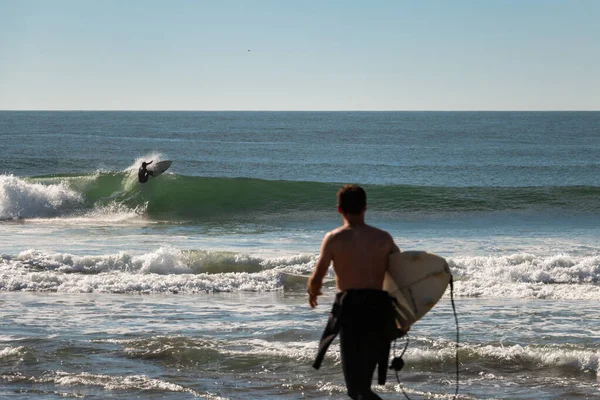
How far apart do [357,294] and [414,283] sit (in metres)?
0.48

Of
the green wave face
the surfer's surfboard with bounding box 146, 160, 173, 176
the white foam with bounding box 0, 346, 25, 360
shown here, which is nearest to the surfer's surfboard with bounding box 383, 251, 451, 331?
the white foam with bounding box 0, 346, 25, 360

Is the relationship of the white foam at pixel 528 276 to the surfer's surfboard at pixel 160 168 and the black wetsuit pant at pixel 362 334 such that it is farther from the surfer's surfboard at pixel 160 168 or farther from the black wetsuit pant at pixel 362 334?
the surfer's surfboard at pixel 160 168

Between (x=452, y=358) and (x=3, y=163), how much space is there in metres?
39.4

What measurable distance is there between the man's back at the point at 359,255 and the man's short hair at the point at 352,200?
0.11m

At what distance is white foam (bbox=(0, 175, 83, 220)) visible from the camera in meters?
24.2

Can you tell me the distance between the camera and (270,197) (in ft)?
92.0

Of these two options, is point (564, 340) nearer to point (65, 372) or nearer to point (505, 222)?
point (65, 372)

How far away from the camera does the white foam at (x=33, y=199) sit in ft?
79.3

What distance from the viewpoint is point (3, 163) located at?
4391 cm

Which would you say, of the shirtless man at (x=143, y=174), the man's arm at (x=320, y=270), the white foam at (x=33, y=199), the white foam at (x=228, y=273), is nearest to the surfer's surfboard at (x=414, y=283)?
the man's arm at (x=320, y=270)

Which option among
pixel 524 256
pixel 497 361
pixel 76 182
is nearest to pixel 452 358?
pixel 497 361

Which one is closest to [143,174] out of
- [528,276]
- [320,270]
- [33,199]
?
[33,199]

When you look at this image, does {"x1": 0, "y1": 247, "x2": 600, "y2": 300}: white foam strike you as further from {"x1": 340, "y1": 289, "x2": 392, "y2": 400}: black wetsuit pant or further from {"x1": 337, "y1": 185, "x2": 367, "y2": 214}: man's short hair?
{"x1": 337, "y1": 185, "x2": 367, "y2": 214}: man's short hair

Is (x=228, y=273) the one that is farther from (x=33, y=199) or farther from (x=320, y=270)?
(x=33, y=199)
